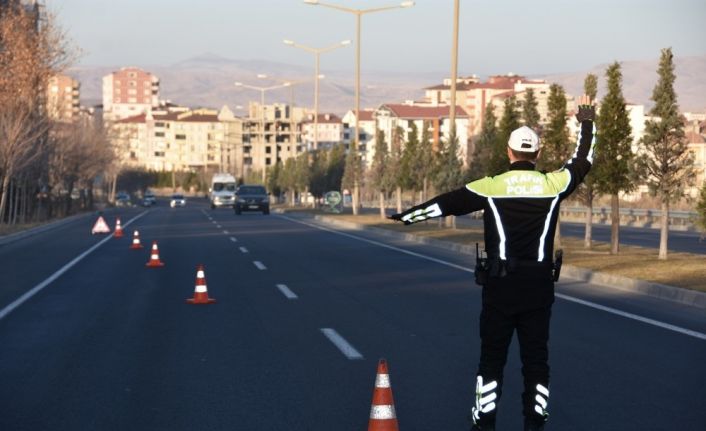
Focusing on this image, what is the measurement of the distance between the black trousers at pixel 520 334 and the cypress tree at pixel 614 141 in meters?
19.2

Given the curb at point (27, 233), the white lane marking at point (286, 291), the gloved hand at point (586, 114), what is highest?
the gloved hand at point (586, 114)

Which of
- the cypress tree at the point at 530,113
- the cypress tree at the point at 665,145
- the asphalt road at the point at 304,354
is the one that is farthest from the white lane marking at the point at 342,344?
the cypress tree at the point at 530,113

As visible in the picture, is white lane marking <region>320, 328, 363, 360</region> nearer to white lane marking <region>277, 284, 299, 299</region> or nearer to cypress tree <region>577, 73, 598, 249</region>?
white lane marking <region>277, 284, 299, 299</region>

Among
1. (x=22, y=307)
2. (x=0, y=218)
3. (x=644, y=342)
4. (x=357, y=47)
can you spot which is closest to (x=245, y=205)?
Answer: (x=357, y=47)

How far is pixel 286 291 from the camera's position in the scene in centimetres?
1852

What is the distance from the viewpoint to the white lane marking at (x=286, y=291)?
696 inches

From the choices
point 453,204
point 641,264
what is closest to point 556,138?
point 641,264

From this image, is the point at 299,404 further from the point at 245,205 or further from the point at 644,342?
the point at 245,205

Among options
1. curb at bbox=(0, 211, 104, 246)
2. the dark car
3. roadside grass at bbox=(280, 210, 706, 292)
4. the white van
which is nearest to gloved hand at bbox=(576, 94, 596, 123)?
roadside grass at bbox=(280, 210, 706, 292)

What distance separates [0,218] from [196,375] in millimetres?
41812

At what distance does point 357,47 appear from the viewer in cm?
5756

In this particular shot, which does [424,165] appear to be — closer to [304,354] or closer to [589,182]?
[589,182]

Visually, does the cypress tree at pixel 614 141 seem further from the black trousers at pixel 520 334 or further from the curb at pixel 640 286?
the black trousers at pixel 520 334

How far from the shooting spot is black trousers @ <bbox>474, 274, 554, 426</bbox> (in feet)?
23.6
